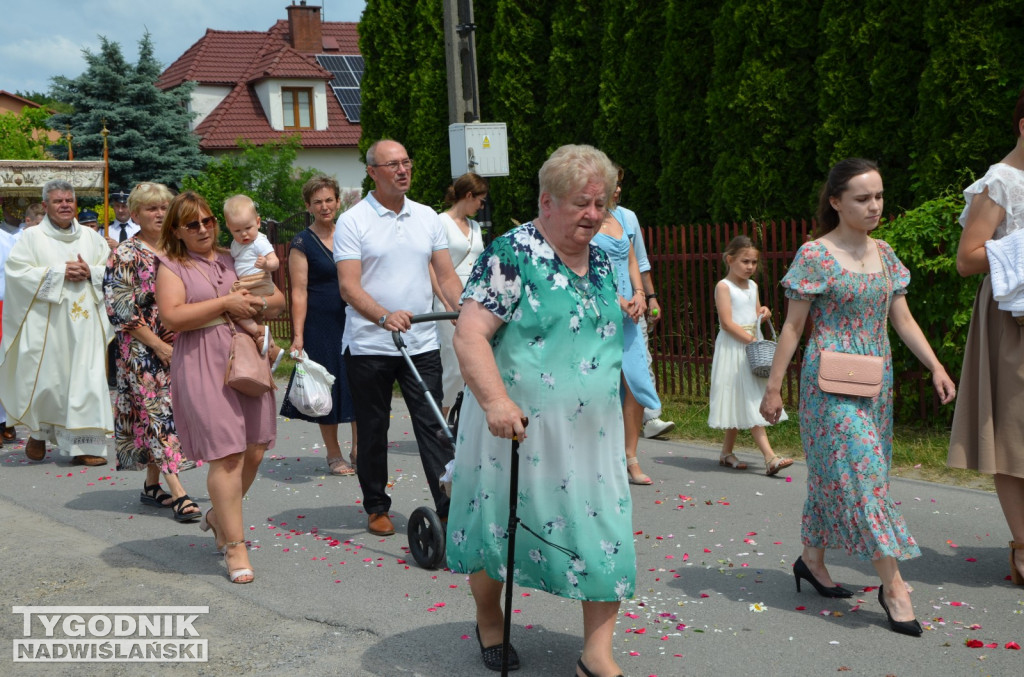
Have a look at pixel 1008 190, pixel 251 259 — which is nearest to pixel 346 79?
pixel 251 259

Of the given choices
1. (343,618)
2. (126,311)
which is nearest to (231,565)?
(343,618)

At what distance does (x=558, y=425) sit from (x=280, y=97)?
4372cm

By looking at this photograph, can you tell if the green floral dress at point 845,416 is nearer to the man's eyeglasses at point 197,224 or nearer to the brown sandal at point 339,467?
the man's eyeglasses at point 197,224

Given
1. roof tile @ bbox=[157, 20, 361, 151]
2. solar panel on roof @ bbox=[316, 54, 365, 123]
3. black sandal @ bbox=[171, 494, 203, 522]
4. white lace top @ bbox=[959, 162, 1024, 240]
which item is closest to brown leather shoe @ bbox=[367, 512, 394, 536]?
black sandal @ bbox=[171, 494, 203, 522]

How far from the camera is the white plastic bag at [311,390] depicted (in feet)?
22.7

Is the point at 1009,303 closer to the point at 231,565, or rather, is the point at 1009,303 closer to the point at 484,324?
the point at 484,324

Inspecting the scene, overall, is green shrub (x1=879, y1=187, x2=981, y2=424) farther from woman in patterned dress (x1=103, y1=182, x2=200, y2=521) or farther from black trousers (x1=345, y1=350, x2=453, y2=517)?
woman in patterned dress (x1=103, y1=182, x2=200, y2=521)

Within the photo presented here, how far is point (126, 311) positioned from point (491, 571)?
3.98 meters

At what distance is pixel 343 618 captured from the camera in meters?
5.14

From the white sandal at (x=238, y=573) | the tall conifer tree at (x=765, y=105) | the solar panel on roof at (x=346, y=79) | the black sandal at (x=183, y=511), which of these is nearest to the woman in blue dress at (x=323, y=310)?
the black sandal at (x=183, y=511)

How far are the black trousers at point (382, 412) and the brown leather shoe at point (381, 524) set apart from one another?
3 cm

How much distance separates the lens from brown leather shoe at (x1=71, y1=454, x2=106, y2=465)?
9.55 meters

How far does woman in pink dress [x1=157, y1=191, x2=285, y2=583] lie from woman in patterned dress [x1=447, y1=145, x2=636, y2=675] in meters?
2.16

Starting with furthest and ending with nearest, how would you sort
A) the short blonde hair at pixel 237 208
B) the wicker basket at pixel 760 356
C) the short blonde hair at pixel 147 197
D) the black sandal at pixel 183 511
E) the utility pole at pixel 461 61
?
the utility pole at pixel 461 61, the wicker basket at pixel 760 356, the short blonde hair at pixel 147 197, the black sandal at pixel 183 511, the short blonde hair at pixel 237 208
